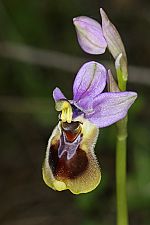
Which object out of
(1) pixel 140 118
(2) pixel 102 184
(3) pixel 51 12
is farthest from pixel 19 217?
(3) pixel 51 12

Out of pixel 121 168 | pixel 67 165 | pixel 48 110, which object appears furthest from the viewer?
pixel 48 110

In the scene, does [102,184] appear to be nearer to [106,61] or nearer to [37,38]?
[106,61]

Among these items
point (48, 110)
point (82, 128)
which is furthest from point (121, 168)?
point (48, 110)

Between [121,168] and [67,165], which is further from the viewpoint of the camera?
[121,168]

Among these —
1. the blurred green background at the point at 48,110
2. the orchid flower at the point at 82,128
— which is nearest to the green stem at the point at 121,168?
the orchid flower at the point at 82,128

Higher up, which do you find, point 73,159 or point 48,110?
point 73,159

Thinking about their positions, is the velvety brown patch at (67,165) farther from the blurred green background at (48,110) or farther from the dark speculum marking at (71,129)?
the blurred green background at (48,110)

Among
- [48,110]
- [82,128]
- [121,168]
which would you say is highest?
[82,128]

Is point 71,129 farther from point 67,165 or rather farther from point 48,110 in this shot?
point 48,110
